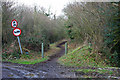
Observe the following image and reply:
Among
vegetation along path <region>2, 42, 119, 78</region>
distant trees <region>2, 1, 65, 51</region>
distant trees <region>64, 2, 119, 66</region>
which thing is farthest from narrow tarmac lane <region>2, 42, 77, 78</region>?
distant trees <region>2, 1, 65, 51</region>

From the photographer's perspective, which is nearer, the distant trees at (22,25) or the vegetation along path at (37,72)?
the vegetation along path at (37,72)

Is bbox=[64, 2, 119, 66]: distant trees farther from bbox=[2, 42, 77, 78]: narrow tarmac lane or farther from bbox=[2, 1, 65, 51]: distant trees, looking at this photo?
bbox=[2, 1, 65, 51]: distant trees

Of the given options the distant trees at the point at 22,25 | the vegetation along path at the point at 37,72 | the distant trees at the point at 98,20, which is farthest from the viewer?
the distant trees at the point at 22,25

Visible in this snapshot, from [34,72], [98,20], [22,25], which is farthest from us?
[22,25]

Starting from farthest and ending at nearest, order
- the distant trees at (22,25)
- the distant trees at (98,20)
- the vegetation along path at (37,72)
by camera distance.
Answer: the distant trees at (22,25) < the distant trees at (98,20) < the vegetation along path at (37,72)

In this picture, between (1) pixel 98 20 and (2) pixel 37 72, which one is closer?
(2) pixel 37 72

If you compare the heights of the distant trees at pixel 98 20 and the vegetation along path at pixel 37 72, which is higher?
the distant trees at pixel 98 20

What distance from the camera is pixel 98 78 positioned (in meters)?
6.85

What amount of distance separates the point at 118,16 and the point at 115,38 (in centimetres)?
157

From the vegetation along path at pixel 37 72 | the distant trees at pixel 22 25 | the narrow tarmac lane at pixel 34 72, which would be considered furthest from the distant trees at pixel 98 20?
the distant trees at pixel 22 25

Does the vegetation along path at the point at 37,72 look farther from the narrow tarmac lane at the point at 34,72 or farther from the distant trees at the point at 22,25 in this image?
the distant trees at the point at 22,25

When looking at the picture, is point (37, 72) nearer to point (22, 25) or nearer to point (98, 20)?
point (98, 20)

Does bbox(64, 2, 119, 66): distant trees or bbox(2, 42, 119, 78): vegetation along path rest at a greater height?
bbox(64, 2, 119, 66): distant trees

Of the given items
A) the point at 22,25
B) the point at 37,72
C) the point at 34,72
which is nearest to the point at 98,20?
the point at 37,72
